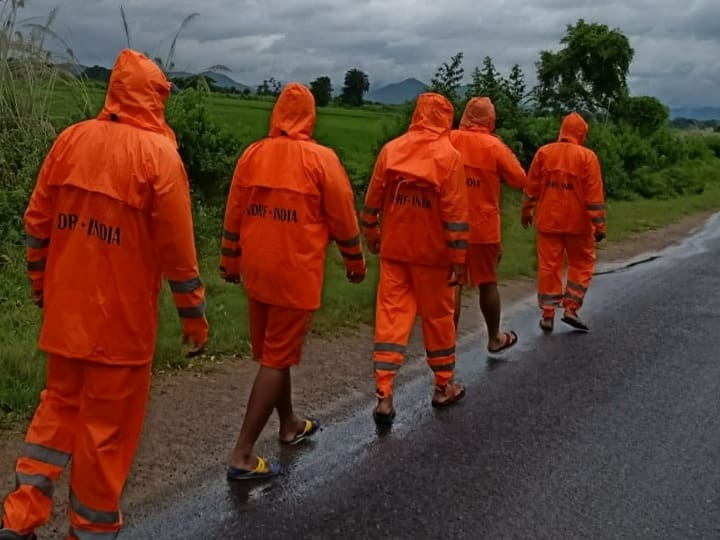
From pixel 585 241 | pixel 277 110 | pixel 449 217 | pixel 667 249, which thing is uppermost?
pixel 277 110

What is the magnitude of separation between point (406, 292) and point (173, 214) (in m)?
2.67

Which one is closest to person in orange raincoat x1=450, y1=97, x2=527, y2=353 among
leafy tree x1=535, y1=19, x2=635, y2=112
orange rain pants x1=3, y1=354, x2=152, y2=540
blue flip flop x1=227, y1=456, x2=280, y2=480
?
blue flip flop x1=227, y1=456, x2=280, y2=480

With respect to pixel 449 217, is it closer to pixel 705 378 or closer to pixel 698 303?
pixel 705 378

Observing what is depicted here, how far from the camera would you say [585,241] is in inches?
332

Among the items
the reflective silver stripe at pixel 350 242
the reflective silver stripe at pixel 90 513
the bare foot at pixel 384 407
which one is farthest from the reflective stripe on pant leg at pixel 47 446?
the bare foot at pixel 384 407

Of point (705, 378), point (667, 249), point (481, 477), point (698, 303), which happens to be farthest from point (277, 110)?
point (667, 249)

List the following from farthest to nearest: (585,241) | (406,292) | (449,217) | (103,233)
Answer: (585,241), (406,292), (449,217), (103,233)

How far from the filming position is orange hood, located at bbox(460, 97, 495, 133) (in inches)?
275

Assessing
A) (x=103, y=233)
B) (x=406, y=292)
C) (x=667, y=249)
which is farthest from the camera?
(x=667, y=249)

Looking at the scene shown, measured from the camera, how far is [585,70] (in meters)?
27.8

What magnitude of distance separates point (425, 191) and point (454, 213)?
0.26m

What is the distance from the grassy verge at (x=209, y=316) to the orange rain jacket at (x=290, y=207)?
5.72ft

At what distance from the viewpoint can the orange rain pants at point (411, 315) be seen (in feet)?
19.2

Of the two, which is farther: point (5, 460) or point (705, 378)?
point (705, 378)
